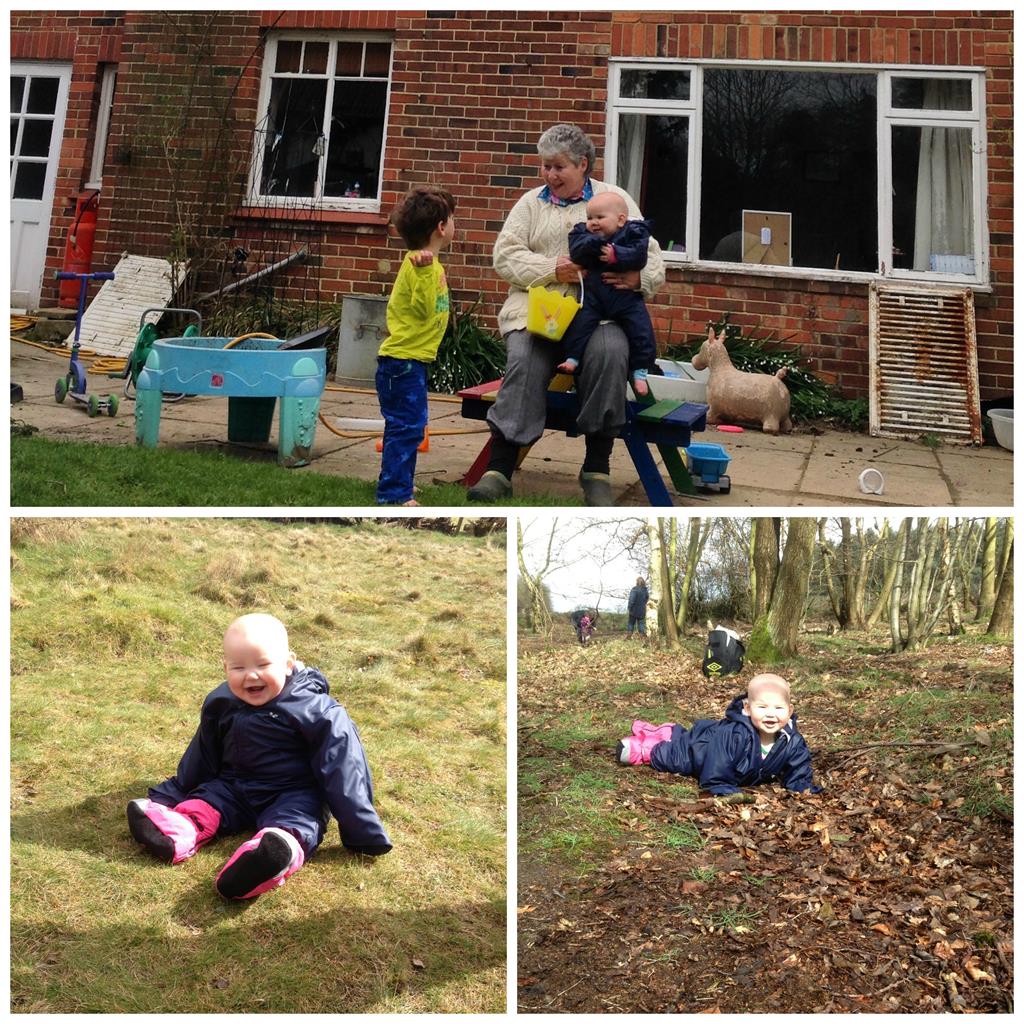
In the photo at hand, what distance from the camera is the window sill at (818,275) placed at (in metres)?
8.27

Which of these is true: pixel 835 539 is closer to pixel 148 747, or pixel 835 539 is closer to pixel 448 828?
pixel 448 828

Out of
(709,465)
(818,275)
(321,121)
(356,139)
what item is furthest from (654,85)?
(709,465)

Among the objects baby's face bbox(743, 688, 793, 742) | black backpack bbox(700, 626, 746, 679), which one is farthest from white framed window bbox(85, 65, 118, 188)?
baby's face bbox(743, 688, 793, 742)

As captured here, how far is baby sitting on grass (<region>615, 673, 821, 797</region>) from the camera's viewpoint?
130 inches

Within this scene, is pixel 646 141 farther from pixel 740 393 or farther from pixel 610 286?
pixel 610 286

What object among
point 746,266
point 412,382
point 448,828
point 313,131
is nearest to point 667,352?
point 746,266

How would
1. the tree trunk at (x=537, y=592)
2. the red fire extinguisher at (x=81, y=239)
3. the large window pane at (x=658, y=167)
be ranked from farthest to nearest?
the red fire extinguisher at (x=81, y=239)
the large window pane at (x=658, y=167)
the tree trunk at (x=537, y=592)

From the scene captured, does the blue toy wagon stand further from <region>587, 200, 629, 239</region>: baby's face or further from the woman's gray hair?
the woman's gray hair

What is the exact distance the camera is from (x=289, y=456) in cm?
547

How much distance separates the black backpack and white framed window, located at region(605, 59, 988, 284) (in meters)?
5.67

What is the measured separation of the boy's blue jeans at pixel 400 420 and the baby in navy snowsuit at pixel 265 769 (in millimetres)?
1355

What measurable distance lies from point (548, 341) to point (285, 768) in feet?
7.49

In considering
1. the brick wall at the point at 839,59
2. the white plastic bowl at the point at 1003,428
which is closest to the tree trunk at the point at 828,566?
the white plastic bowl at the point at 1003,428

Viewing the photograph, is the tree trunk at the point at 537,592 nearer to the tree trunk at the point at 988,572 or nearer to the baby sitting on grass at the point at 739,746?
the baby sitting on grass at the point at 739,746
